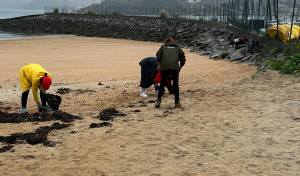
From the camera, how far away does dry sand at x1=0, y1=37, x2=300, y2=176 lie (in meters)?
5.45

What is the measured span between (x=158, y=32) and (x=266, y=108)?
36199 mm

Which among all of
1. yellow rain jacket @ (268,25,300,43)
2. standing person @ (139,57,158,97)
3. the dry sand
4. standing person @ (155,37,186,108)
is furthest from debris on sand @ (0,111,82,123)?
yellow rain jacket @ (268,25,300,43)

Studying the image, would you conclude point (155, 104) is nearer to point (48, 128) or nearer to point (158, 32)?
point (48, 128)

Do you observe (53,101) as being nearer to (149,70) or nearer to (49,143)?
(49,143)

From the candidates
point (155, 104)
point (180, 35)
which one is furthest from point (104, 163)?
point (180, 35)

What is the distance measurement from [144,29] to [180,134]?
41491 mm

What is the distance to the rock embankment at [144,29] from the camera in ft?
81.3

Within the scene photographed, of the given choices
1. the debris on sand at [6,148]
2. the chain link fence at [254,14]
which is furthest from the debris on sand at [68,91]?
the chain link fence at [254,14]

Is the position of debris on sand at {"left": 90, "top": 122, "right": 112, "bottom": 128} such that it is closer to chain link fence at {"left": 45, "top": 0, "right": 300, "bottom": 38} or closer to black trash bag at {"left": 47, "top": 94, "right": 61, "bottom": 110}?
black trash bag at {"left": 47, "top": 94, "right": 61, "bottom": 110}

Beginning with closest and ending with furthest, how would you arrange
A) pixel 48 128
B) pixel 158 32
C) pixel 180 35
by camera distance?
pixel 48 128 → pixel 180 35 → pixel 158 32

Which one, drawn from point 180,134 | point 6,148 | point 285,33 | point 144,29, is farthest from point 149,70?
point 144,29

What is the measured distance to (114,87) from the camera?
12.5 metres

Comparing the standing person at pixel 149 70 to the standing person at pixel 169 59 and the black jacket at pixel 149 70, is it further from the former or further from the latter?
the standing person at pixel 169 59

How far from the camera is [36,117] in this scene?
8352mm
